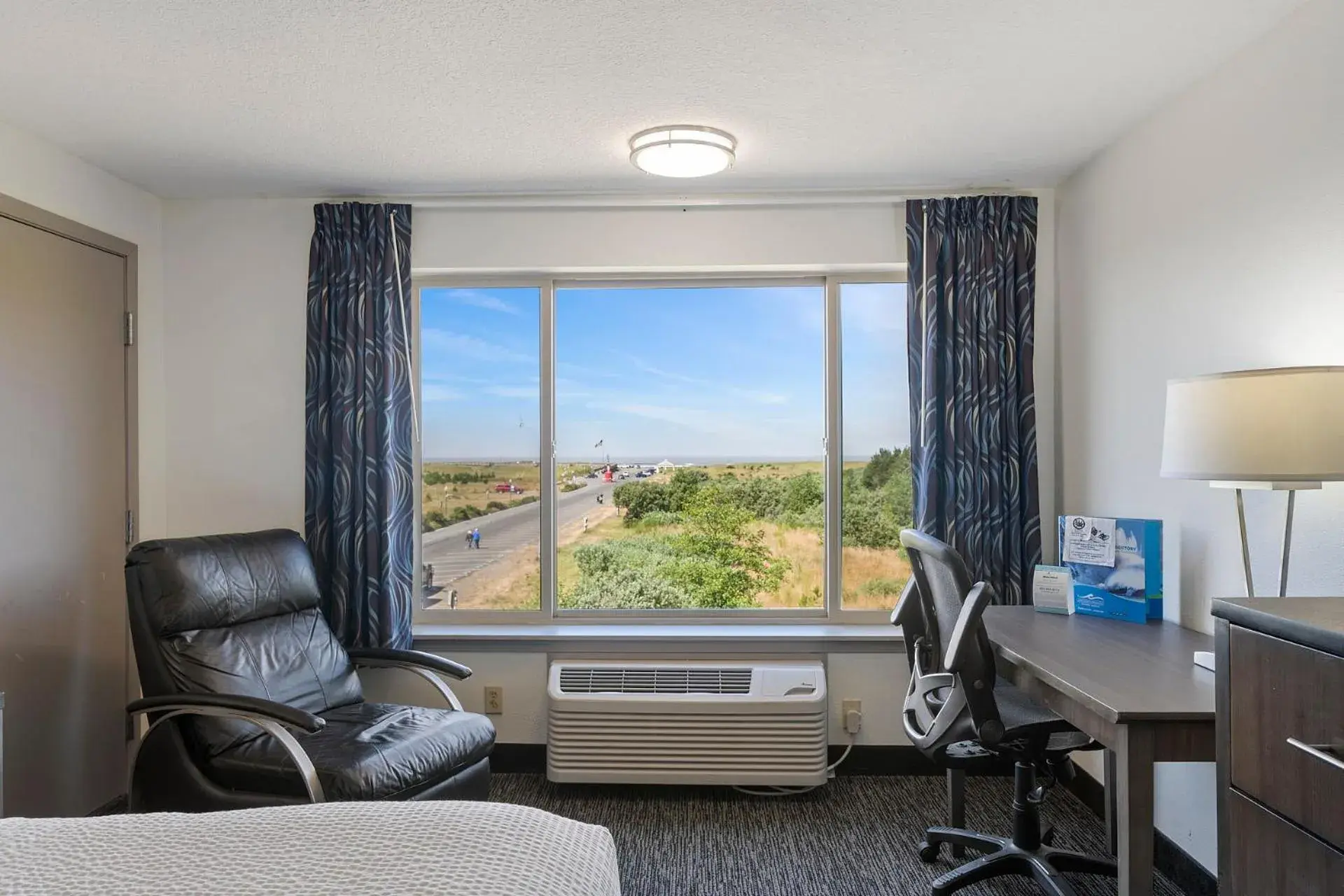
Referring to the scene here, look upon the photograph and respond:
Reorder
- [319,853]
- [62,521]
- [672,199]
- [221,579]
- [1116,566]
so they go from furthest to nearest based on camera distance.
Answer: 1. [672,199]
2. [62,521]
3. [221,579]
4. [1116,566]
5. [319,853]

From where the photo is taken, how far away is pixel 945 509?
329 centimetres

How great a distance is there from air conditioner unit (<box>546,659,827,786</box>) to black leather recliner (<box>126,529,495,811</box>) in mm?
536

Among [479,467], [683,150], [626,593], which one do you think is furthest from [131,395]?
[683,150]

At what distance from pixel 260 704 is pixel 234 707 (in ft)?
0.27

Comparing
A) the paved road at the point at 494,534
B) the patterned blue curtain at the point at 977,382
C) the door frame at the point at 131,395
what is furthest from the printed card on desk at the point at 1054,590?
the door frame at the point at 131,395

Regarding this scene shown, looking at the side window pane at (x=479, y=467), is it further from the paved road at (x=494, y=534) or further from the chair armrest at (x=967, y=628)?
the chair armrest at (x=967, y=628)

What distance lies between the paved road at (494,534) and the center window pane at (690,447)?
0.5 inches

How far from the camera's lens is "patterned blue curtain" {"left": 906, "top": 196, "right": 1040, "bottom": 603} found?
327cm

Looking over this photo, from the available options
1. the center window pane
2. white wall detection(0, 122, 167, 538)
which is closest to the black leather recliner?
white wall detection(0, 122, 167, 538)

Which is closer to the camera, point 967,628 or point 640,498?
point 967,628

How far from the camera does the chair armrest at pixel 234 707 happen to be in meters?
2.31

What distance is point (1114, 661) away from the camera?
2.12 meters

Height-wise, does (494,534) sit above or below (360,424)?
below

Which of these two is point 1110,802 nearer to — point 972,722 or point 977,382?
point 972,722
